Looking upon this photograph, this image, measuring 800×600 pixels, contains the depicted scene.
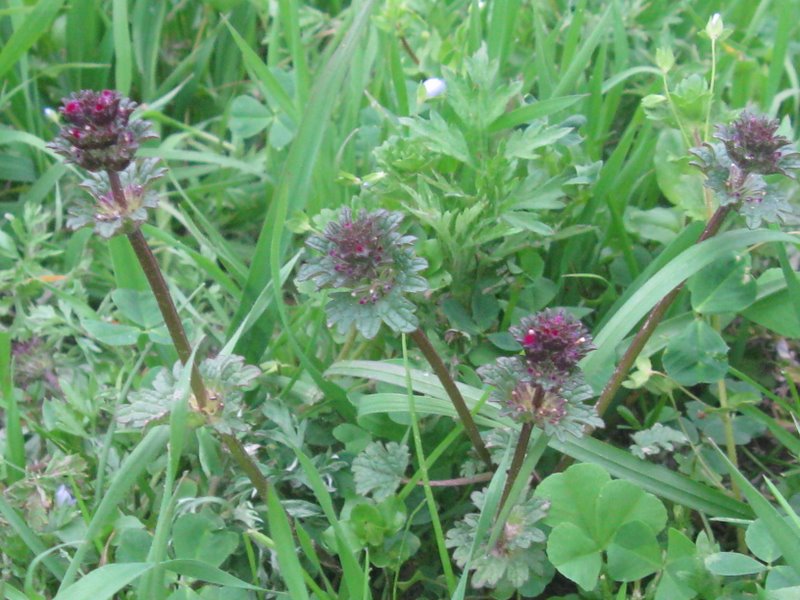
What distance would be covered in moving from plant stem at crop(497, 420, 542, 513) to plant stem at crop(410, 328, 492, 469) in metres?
0.13

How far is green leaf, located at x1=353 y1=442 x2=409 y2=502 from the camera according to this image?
184 cm

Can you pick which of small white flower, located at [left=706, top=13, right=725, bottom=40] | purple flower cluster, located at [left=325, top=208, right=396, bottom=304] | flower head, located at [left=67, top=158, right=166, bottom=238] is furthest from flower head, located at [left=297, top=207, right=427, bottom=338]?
small white flower, located at [left=706, top=13, right=725, bottom=40]

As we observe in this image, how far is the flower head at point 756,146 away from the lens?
5.20 ft

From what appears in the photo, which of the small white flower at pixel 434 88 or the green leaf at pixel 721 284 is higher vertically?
the small white flower at pixel 434 88

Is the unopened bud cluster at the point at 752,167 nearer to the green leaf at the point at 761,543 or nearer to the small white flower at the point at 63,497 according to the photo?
the green leaf at the point at 761,543

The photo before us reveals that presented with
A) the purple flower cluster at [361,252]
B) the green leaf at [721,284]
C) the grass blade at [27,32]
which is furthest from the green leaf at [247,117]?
the green leaf at [721,284]

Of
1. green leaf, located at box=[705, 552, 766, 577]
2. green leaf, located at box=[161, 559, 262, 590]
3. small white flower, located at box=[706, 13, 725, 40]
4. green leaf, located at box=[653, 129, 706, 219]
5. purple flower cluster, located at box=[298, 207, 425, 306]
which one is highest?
small white flower, located at box=[706, 13, 725, 40]

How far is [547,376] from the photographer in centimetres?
150

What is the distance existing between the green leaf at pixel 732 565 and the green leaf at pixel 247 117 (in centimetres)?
180

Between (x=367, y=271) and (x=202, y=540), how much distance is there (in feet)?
2.26

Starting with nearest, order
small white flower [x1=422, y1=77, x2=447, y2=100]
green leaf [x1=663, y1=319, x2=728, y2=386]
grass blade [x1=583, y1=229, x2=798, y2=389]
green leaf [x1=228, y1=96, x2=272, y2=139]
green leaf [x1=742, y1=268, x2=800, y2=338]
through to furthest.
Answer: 1. grass blade [x1=583, y1=229, x2=798, y2=389]
2. green leaf [x1=663, y1=319, x2=728, y2=386]
3. green leaf [x1=742, y1=268, x2=800, y2=338]
4. small white flower [x1=422, y1=77, x2=447, y2=100]
5. green leaf [x1=228, y1=96, x2=272, y2=139]

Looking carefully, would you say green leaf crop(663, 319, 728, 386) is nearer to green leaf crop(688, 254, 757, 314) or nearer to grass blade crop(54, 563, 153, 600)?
green leaf crop(688, 254, 757, 314)

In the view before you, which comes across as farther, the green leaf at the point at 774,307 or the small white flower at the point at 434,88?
the small white flower at the point at 434,88

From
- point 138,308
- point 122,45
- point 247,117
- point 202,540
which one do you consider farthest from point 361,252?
point 122,45
